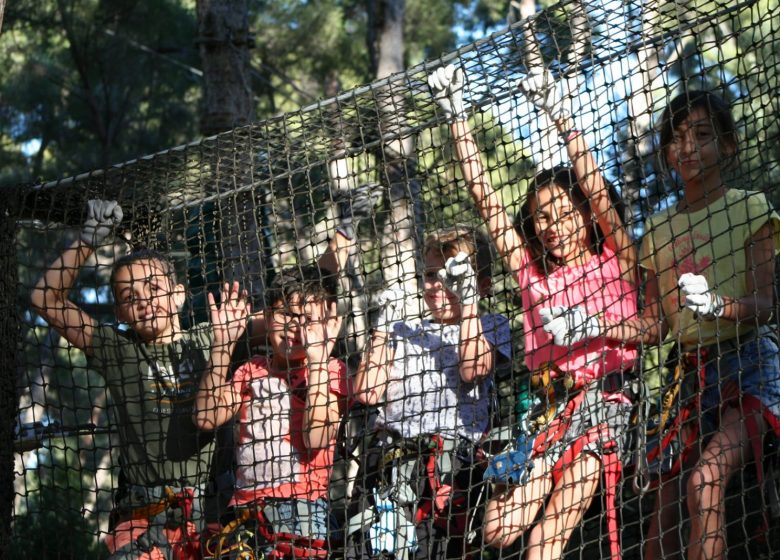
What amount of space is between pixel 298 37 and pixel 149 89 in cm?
160

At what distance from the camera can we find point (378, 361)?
109 inches

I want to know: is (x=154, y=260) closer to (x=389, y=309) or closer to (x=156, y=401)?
(x=156, y=401)

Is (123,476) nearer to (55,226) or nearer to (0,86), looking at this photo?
(55,226)

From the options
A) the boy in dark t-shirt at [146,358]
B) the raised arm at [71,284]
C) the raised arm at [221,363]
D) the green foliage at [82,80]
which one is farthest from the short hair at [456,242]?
the green foliage at [82,80]

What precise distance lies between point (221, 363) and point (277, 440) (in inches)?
9.4

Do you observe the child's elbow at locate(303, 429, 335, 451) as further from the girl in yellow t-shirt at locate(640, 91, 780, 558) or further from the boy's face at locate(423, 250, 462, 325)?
the girl in yellow t-shirt at locate(640, 91, 780, 558)

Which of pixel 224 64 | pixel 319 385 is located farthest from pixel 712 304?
pixel 224 64

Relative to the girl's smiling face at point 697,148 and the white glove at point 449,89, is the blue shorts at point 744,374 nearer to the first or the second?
the girl's smiling face at point 697,148

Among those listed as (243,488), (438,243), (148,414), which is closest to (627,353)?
(438,243)

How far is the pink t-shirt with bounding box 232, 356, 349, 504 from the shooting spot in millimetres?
2748

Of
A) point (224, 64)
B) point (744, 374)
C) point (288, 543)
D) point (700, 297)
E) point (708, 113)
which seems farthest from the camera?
point (224, 64)

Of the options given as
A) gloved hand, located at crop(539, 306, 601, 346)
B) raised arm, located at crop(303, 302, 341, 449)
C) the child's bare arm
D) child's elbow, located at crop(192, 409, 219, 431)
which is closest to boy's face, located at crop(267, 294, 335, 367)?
raised arm, located at crop(303, 302, 341, 449)

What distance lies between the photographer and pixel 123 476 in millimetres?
2949

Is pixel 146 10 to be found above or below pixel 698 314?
above
